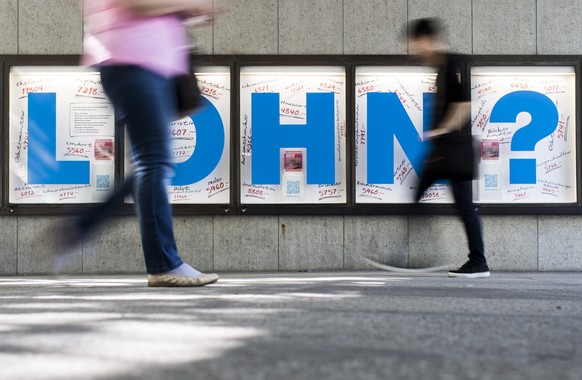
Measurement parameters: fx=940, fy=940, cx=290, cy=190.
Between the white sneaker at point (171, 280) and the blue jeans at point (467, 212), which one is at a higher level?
the blue jeans at point (467, 212)

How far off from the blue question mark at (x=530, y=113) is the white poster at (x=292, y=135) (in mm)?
1653

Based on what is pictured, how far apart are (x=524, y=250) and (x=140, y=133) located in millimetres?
5802

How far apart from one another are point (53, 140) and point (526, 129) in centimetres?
480

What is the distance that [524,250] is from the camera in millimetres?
9492

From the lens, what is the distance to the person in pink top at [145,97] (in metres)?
4.67

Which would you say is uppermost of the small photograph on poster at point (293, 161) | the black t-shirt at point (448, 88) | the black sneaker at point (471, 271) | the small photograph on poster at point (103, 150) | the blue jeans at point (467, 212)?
the black t-shirt at point (448, 88)

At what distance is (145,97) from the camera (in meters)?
4.67

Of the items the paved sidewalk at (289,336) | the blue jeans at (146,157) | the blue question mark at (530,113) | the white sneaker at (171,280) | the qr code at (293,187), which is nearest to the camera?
the paved sidewalk at (289,336)

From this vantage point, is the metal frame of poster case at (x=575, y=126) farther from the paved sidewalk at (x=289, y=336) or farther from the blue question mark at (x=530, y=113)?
the paved sidewalk at (x=289, y=336)

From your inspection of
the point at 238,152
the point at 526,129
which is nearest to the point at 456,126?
the point at 526,129

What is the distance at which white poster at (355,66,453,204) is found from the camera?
374 inches

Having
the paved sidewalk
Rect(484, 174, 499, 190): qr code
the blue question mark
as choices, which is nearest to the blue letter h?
Rect(484, 174, 499, 190): qr code

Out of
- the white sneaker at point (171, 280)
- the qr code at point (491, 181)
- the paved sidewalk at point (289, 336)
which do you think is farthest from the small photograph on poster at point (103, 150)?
the paved sidewalk at point (289, 336)

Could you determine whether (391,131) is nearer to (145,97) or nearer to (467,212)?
(467,212)
